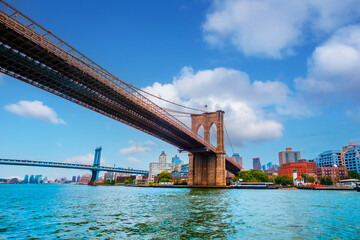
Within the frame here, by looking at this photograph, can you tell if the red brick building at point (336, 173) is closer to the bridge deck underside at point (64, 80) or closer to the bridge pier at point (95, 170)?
the bridge deck underside at point (64, 80)

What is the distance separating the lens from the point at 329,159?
13725cm

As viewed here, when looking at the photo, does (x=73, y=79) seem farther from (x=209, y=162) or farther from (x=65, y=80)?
(x=209, y=162)

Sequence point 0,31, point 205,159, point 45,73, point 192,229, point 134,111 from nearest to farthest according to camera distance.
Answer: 1. point 192,229
2. point 0,31
3. point 45,73
4. point 134,111
5. point 205,159

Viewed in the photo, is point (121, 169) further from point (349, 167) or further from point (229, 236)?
point (229, 236)

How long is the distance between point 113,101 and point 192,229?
2764 centimetres

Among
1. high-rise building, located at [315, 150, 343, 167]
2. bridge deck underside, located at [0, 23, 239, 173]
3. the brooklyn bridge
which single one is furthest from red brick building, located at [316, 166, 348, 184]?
bridge deck underside, located at [0, 23, 239, 173]

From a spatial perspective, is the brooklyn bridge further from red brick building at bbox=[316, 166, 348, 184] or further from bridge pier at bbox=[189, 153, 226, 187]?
red brick building at bbox=[316, 166, 348, 184]

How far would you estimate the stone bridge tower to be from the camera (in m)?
62.6

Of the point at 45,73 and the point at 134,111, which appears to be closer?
the point at 45,73

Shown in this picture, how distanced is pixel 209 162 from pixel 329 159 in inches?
4097

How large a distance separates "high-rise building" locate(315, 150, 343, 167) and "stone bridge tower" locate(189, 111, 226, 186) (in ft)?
305

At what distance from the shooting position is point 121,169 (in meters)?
162

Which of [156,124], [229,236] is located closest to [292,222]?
[229,236]

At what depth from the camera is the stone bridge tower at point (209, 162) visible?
6262 cm
